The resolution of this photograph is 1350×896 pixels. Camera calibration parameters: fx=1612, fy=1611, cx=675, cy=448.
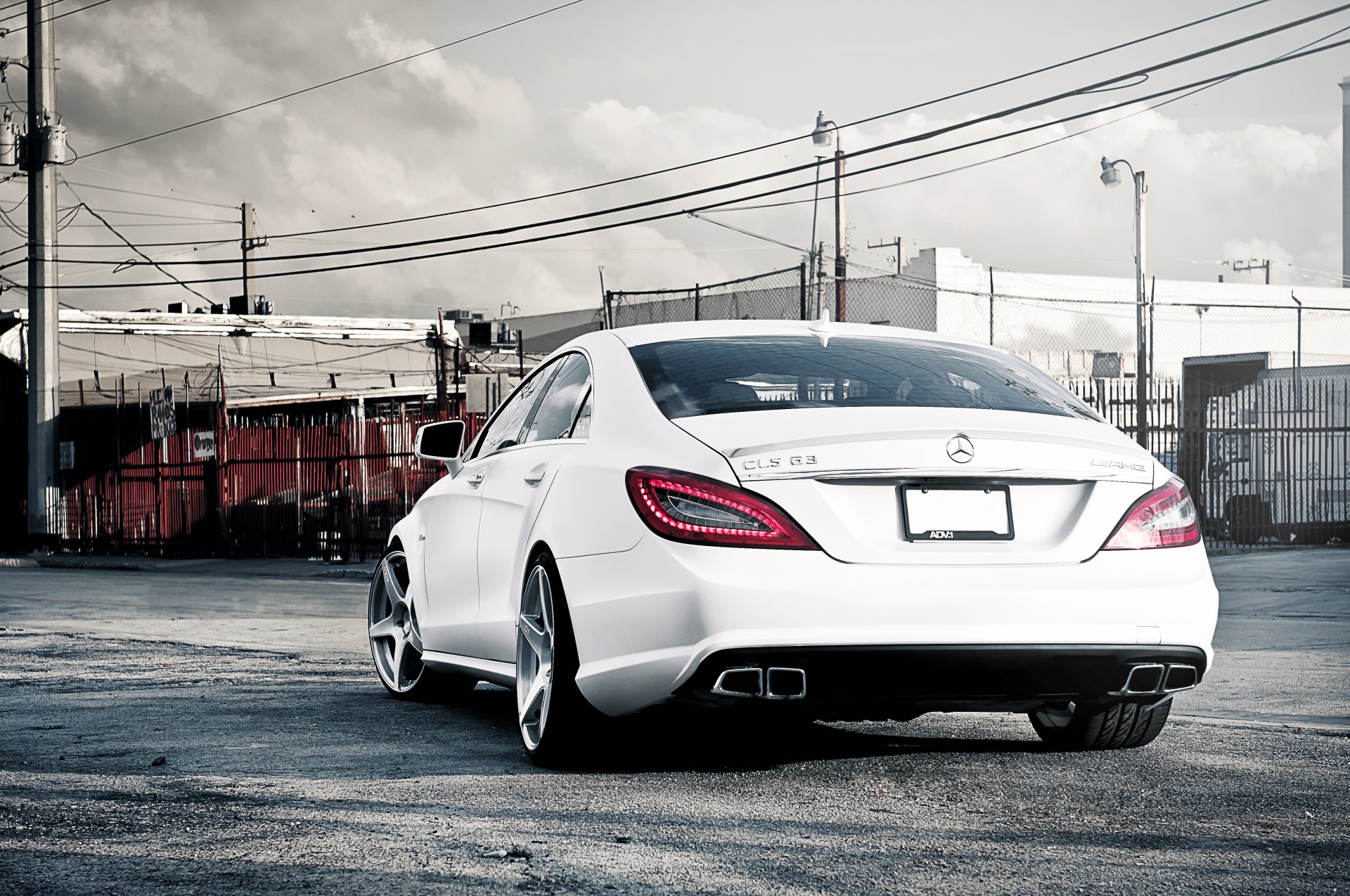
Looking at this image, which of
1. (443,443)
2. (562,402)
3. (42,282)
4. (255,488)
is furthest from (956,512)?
(42,282)

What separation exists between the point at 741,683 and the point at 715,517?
19.4 inches

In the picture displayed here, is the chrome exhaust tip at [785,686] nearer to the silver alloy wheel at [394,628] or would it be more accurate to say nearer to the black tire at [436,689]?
the black tire at [436,689]

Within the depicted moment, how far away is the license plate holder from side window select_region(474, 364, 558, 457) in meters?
2.11

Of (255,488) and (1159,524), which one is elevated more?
(1159,524)

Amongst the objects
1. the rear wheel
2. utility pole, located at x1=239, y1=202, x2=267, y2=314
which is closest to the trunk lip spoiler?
the rear wheel

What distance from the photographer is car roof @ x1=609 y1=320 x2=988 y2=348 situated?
586 cm

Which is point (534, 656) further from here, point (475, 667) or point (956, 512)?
point (956, 512)

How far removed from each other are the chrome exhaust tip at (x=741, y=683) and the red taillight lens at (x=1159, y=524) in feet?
3.73

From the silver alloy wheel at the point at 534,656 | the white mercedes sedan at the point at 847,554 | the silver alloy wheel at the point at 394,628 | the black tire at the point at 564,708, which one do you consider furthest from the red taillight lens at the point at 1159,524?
the silver alloy wheel at the point at 394,628

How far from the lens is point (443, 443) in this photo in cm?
715

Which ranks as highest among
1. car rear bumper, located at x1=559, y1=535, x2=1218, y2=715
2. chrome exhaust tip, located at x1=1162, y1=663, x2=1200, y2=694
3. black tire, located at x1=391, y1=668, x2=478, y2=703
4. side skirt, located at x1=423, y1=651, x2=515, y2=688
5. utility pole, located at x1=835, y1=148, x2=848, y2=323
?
utility pole, located at x1=835, y1=148, x2=848, y2=323

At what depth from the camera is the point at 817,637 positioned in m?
4.66

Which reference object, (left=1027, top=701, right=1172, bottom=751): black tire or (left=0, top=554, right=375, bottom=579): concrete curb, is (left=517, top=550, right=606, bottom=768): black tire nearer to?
(left=1027, top=701, right=1172, bottom=751): black tire

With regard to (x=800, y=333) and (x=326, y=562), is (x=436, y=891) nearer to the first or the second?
(x=800, y=333)
